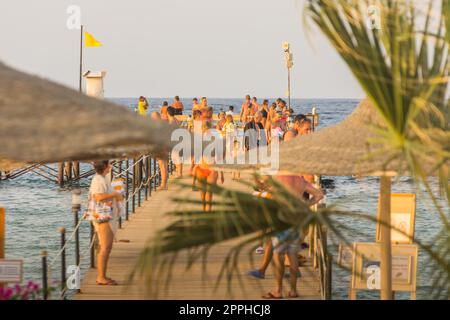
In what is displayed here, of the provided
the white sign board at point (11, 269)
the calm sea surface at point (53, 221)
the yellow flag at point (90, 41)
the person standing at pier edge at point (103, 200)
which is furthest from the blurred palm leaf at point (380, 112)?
the yellow flag at point (90, 41)

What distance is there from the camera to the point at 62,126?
5.82 metres

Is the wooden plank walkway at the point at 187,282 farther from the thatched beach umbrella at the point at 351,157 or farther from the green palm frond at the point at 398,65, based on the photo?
the green palm frond at the point at 398,65

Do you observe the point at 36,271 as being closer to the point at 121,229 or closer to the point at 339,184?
the point at 121,229

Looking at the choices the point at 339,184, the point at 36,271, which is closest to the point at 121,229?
the point at 36,271

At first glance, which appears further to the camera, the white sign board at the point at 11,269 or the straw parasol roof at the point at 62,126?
the white sign board at the point at 11,269

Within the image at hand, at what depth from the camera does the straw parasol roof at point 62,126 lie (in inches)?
223

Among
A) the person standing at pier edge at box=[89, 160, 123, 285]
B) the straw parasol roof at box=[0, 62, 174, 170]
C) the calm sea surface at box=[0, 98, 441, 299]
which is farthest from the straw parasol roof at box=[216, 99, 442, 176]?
the calm sea surface at box=[0, 98, 441, 299]

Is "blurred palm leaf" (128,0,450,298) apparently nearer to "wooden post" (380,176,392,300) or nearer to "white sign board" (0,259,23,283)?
"wooden post" (380,176,392,300)

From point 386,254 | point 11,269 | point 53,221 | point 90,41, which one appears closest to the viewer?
point 386,254

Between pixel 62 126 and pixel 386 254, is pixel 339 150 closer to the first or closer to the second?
pixel 386 254

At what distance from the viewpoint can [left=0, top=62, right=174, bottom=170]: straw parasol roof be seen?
5.65 metres

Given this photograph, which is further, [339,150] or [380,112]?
[339,150]

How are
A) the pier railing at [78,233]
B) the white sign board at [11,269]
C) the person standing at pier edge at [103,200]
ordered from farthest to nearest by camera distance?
the person standing at pier edge at [103,200] → the pier railing at [78,233] → the white sign board at [11,269]

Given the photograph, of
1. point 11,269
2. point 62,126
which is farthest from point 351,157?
point 11,269
